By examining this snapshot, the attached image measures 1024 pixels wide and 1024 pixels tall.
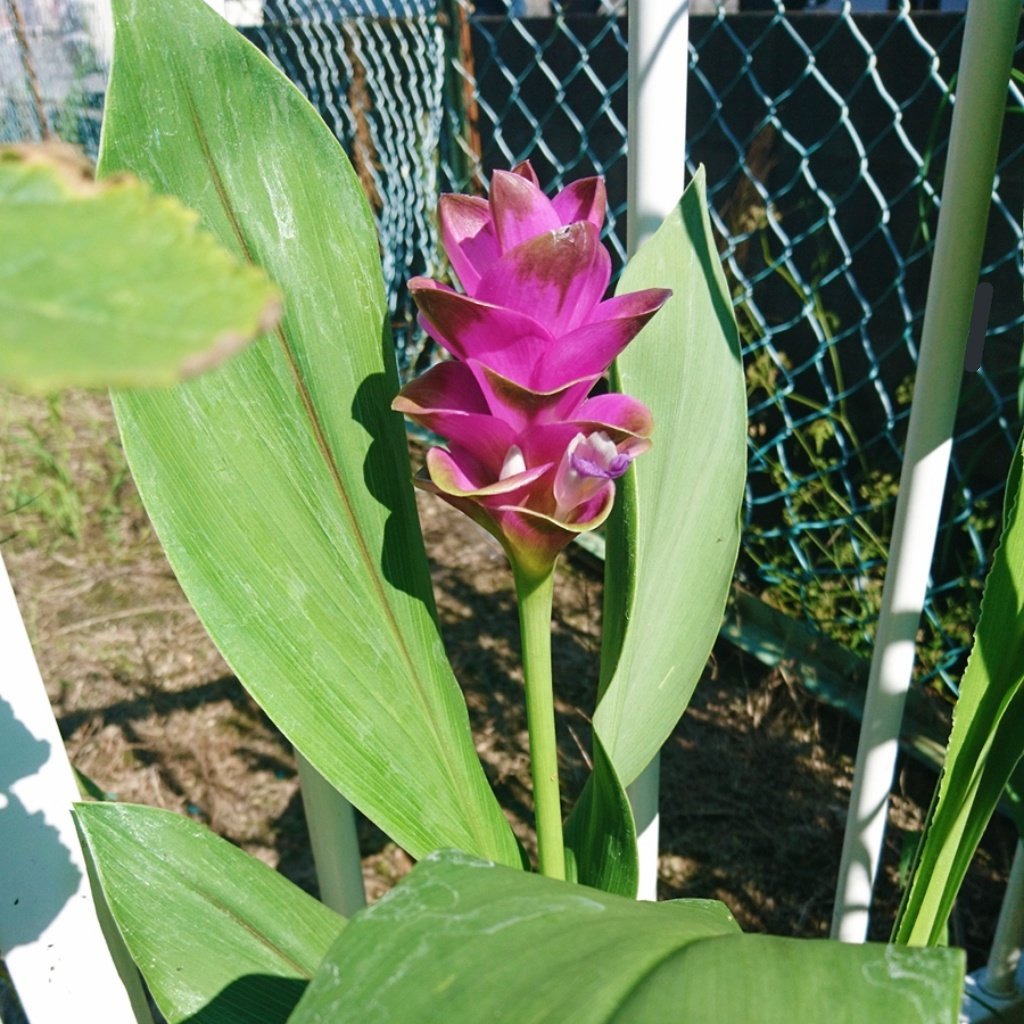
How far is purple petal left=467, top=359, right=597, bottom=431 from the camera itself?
0.39m

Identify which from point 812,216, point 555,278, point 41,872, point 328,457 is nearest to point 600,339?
point 555,278

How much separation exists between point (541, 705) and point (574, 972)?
21 cm

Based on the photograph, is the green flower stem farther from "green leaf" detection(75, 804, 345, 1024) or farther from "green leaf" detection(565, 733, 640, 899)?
"green leaf" detection(75, 804, 345, 1024)

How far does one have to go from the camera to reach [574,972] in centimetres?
28

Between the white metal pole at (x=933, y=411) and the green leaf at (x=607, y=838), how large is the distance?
28 cm

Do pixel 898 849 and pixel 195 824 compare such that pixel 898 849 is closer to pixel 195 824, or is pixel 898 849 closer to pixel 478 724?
pixel 478 724

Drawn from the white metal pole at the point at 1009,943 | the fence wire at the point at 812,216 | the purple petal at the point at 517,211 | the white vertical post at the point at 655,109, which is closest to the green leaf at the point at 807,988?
the purple petal at the point at 517,211

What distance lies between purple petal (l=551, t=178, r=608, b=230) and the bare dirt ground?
66 centimetres

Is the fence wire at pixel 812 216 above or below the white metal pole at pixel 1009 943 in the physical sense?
above

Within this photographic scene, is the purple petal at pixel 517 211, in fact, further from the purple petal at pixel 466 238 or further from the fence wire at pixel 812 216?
the fence wire at pixel 812 216

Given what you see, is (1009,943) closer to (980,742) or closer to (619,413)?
(980,742)

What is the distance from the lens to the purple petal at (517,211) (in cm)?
39

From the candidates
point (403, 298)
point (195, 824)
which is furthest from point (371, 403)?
point (403, 298)

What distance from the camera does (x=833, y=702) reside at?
4.79 feet
